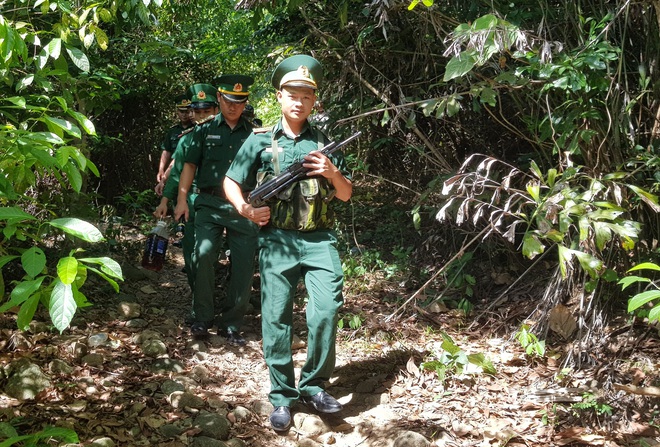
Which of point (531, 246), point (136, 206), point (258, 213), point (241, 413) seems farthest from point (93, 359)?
point (136, 206)

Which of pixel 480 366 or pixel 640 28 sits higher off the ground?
pixel 640 28

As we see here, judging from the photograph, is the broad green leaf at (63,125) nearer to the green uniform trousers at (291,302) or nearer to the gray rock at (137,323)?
the green uniform trousers at (291,302)

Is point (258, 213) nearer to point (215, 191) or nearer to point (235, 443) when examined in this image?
point (235, 443)

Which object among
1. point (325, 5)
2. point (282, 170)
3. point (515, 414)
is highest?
point (325, 5)

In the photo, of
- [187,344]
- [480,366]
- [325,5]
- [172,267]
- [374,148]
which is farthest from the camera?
[172,267]

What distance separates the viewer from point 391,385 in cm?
473

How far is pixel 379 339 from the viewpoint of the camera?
552 cm

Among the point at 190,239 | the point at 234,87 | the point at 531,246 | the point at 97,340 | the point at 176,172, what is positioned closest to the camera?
the point at 531,246

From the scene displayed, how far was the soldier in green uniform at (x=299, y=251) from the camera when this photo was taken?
4.14 meters

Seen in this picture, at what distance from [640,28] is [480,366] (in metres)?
2.47

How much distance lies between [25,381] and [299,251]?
5.68 feet

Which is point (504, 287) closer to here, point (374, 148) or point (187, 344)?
point (374, 148)

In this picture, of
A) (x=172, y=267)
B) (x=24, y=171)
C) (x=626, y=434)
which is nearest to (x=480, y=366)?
(x=626, y=434)

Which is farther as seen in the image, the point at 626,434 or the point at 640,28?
the point at 640,28
